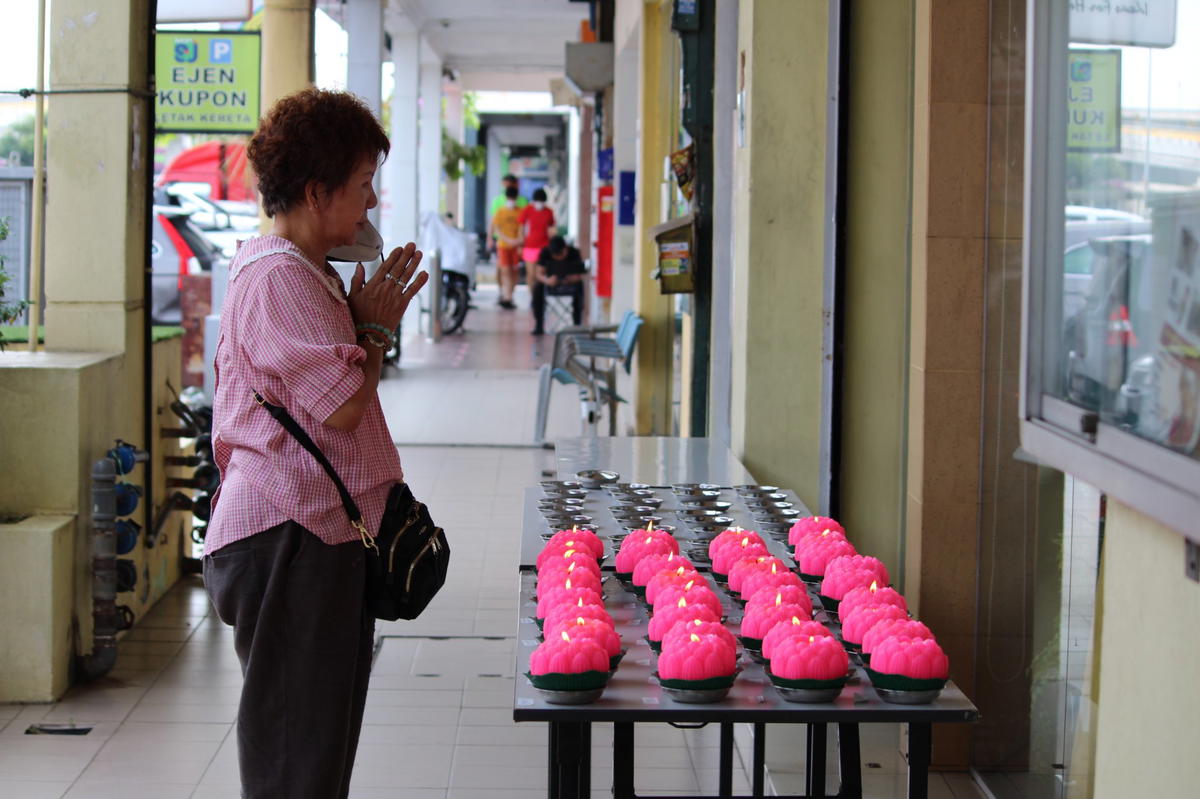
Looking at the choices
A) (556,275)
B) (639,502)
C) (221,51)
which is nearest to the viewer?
(639,502)

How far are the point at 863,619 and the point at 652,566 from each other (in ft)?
1.71

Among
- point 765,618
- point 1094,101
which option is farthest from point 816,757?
point 1094,101

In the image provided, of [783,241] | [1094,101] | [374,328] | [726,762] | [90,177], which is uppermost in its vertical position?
[90,177]

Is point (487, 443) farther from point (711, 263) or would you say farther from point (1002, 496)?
point (1002, 496)

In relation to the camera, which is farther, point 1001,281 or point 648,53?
point 648,53

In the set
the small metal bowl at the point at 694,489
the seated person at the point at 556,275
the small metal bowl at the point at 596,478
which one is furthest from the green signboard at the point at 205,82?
the seated person at the point at 556,275

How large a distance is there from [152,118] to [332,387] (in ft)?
10.3

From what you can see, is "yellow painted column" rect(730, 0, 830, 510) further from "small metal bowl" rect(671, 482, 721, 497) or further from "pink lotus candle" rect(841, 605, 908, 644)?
"pink lotus candle" rect(841, 605, 908, 644)

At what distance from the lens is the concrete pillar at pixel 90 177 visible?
4.80 metres

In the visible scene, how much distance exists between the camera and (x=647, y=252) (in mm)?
9008

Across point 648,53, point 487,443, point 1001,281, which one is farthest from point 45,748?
point 648,53

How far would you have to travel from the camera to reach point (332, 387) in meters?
2.31

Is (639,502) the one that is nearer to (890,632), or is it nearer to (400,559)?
(400,559)

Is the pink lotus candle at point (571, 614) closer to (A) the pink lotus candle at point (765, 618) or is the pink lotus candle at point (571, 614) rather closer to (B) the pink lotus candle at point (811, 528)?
(A) the pink lotus candle at point (765, 618)
